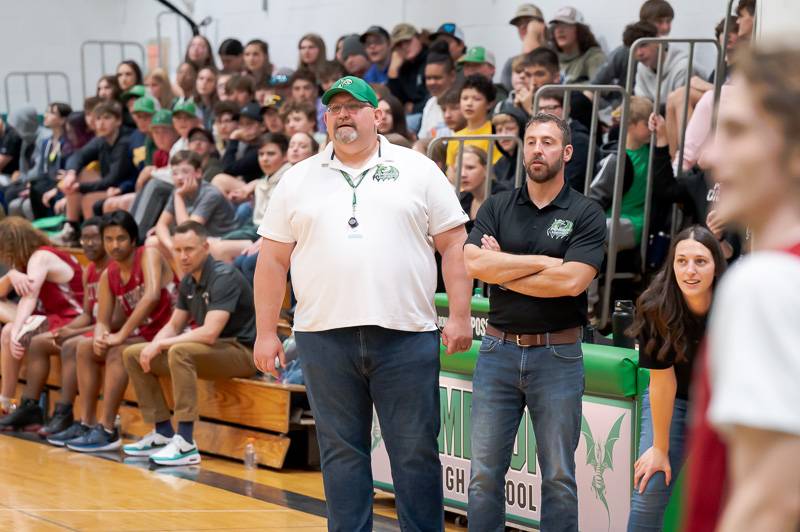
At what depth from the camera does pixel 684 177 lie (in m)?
6.56

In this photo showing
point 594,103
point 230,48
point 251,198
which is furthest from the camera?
point 230,48

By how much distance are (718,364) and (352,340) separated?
2.92 m

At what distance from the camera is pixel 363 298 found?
14.3ft

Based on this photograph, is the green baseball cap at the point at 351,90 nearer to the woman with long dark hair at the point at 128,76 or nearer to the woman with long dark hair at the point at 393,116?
the woman with long dark hair at the point at 393,116

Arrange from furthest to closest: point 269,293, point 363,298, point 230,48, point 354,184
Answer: point 230,48 → point 269,293 → point 354,184 → point 363,298

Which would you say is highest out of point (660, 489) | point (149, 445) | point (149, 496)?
point (660, 489)

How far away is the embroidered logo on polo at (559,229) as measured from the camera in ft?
15.1

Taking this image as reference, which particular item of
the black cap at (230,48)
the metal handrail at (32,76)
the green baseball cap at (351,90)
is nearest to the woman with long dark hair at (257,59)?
the black cap at (230,48)

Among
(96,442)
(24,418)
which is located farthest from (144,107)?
(96,442)

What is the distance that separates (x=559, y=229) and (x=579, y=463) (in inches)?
46.4

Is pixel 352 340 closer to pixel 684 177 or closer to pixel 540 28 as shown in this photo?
pixel 684 177

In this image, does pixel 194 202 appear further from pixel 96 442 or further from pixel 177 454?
pixel 177 454

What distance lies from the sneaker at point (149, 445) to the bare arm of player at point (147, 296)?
0.76 m

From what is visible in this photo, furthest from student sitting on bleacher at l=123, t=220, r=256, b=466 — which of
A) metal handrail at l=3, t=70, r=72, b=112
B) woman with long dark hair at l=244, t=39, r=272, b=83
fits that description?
metal handrail at l=3, t=70, r=72, b=112
